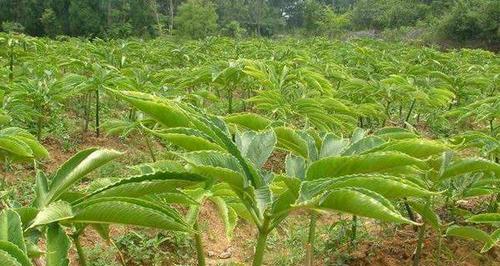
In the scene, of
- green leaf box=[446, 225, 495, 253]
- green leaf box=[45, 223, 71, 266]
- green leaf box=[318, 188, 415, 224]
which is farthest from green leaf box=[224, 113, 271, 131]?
green leaf box=[446, 225, 495, 253]

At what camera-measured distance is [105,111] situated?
6855 mm

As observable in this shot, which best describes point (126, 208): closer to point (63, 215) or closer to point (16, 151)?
point (63, 215)

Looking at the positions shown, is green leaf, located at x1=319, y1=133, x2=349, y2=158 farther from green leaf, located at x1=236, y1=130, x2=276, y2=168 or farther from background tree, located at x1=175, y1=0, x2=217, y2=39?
background tree, located at x1=175, y1=0, x2=217, y2=39

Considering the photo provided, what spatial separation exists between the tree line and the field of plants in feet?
48.5

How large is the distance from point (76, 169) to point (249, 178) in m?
0.38

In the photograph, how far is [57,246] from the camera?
1.04 metres

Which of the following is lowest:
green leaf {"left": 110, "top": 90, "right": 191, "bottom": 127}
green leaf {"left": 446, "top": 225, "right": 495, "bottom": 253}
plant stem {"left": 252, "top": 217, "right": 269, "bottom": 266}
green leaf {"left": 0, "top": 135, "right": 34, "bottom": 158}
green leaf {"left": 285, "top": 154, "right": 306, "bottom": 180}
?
green leaf {"left": 446, "top": 225, "right": 495, "bottom": 253}

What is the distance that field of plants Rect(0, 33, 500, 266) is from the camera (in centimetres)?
109

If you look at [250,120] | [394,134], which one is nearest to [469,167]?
[394,134]

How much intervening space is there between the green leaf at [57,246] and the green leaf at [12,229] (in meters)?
0.05

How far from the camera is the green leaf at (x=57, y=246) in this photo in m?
1.00

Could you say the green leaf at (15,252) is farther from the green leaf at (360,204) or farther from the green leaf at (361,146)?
the green leaf at (361,146)

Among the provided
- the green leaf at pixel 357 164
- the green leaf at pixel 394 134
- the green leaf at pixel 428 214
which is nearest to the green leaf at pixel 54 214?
the green leaf at pixel 357 164

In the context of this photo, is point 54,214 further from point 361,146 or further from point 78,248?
point 361,146
